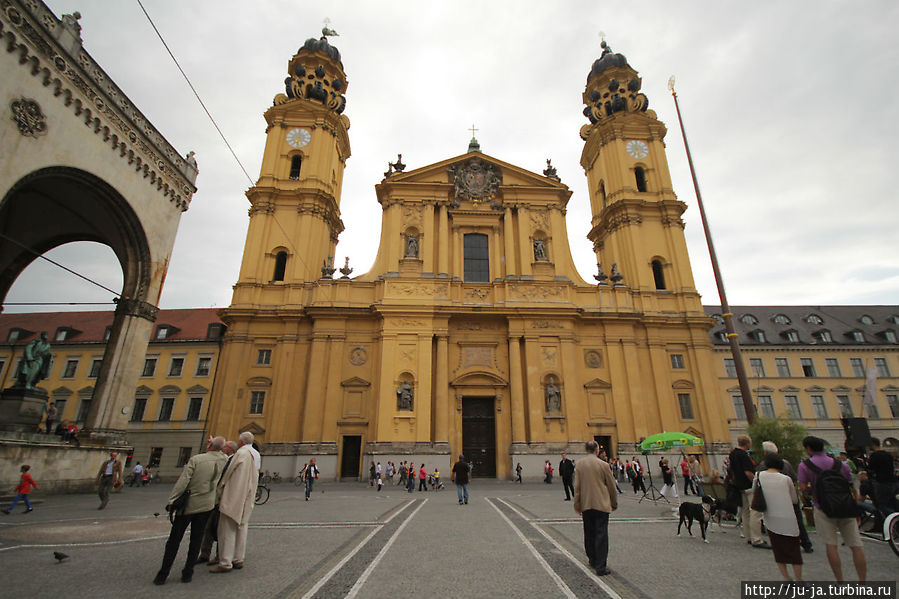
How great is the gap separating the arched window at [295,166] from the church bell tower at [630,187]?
865 inches

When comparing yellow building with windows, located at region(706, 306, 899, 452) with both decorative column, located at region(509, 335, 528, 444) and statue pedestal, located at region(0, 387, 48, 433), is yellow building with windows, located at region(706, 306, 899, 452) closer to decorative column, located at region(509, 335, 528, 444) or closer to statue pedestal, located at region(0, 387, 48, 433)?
decorative column, located at region(509, 335, 528, 444)

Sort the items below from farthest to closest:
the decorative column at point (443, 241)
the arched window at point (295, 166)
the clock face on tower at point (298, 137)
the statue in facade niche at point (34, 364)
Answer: the clock face on tower at point (298, 137), the arched window at point (295, 166), the decorative column at point (443, 241), the statue in facade niche at point (34, 364)

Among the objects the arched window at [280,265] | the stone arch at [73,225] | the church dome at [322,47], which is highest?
the church dome at [322,47]

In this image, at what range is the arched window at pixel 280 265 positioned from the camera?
27.5 m

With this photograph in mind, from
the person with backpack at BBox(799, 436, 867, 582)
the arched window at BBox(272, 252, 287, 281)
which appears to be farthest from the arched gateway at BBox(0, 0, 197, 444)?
the person with backpack at BBox(799, 436, 867, 582)

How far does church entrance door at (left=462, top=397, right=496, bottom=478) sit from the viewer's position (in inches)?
921

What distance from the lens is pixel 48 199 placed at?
50.0 ft

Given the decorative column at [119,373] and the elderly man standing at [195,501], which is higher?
the decorative column at [119,373]

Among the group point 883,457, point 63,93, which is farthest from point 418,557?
point 63,93

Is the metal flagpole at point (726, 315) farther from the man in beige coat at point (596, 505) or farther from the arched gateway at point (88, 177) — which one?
the arched gateway at point (88, 177)

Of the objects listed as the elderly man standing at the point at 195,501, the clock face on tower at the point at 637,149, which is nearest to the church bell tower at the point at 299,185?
the clock face on tower at the point at 637,149

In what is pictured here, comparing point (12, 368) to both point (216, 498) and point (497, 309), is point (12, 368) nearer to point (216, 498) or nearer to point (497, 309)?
point (497, 309)

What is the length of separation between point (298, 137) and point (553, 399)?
24338mm

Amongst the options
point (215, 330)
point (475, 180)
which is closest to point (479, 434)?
point (475, 180)
